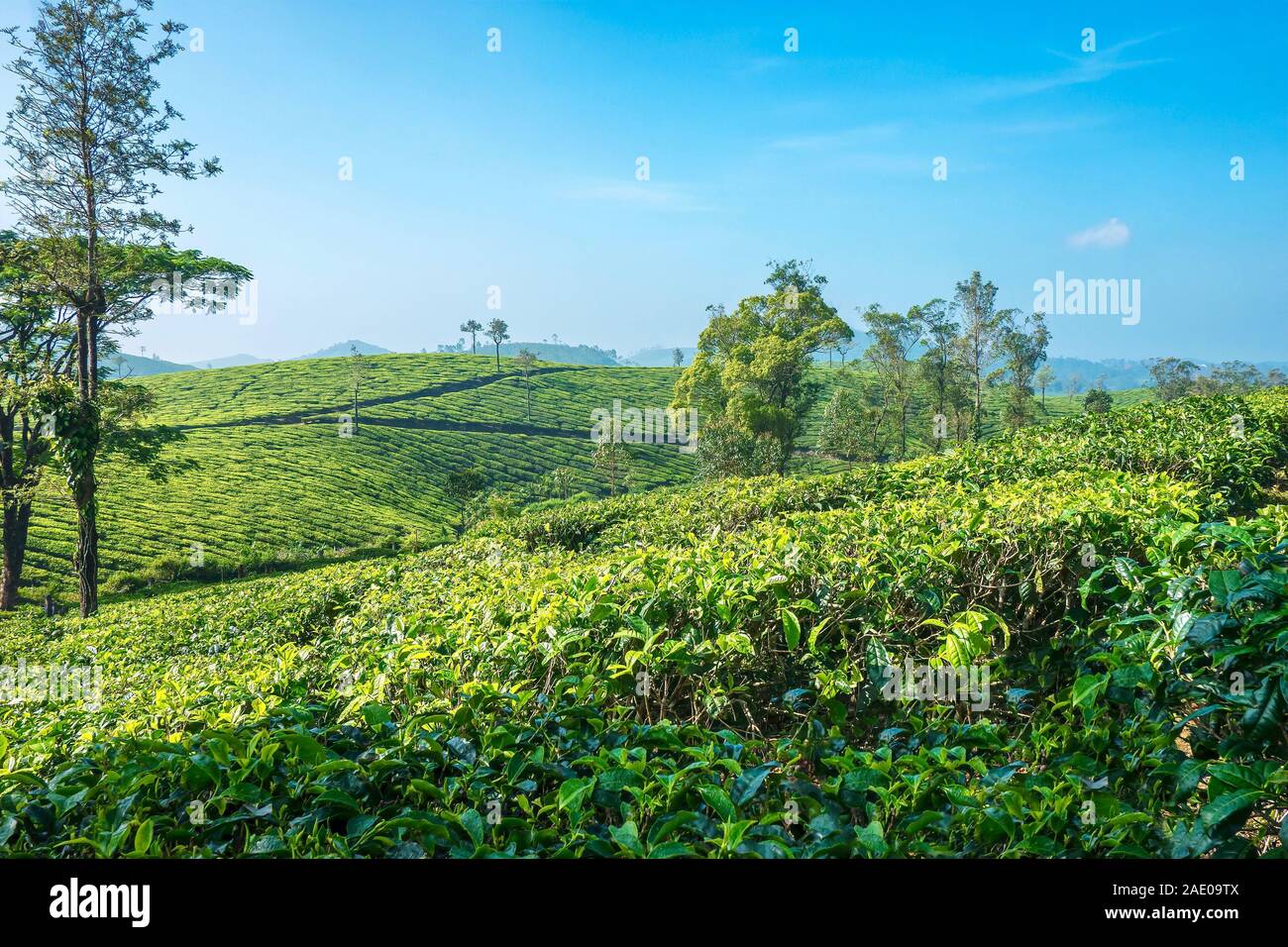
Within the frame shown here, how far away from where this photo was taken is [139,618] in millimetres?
13000

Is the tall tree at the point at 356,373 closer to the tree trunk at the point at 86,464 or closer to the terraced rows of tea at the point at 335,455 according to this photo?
the terraced rows of tea at the point at 335,455

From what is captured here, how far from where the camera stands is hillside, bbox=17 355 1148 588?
119ft

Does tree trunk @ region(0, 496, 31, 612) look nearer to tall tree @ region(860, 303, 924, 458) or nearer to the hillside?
the hillside

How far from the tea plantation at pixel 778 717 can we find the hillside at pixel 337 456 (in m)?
21.6

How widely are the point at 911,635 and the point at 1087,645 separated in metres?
0.70

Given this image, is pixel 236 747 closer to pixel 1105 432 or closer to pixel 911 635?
pixel 911 635

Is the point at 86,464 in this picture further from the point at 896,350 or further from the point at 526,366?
the point at 526,366

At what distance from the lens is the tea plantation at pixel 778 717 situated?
198cm

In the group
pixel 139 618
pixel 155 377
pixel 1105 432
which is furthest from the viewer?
pixel 155 377

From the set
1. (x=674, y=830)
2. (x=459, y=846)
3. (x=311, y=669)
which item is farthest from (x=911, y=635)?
(x=311, y=669)

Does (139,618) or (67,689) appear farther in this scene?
(139,618)

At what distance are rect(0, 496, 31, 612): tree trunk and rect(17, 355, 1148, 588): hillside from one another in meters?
3.00
